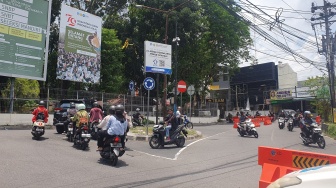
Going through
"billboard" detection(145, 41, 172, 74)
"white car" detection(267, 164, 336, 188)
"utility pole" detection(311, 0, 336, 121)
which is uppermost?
"utility pole" detection(311, 0, 336, 121)

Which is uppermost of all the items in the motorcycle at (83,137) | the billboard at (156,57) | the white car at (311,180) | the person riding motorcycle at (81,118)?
the billboard at (156,57)

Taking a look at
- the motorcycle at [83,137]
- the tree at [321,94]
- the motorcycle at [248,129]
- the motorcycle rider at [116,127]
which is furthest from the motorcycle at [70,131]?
the tree at [321,94]

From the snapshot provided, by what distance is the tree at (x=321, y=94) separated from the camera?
96.3 feet

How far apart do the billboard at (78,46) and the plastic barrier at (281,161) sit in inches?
648

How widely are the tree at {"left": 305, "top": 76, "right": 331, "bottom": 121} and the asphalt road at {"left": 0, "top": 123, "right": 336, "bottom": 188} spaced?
20.6 meters

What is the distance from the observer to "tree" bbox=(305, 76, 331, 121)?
29344mm

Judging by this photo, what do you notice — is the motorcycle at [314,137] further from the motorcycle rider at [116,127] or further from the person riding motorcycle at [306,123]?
the motorcycle rider at [116,127]

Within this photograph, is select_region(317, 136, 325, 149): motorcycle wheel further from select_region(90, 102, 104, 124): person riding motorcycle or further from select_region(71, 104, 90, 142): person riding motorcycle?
select_region(71, 104, 90, 142): person riding motorcycle

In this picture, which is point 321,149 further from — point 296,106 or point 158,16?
point 296,106

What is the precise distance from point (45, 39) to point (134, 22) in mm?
15778

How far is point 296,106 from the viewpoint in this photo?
4712 cm

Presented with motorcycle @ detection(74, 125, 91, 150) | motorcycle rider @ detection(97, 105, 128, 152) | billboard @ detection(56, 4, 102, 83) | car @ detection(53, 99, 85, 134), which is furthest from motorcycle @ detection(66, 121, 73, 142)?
billboard @ detection(56, 4, 102, 83)

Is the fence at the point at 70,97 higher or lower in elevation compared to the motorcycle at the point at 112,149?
higher

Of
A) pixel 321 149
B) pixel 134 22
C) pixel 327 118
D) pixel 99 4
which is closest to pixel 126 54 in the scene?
pixel 134 22
